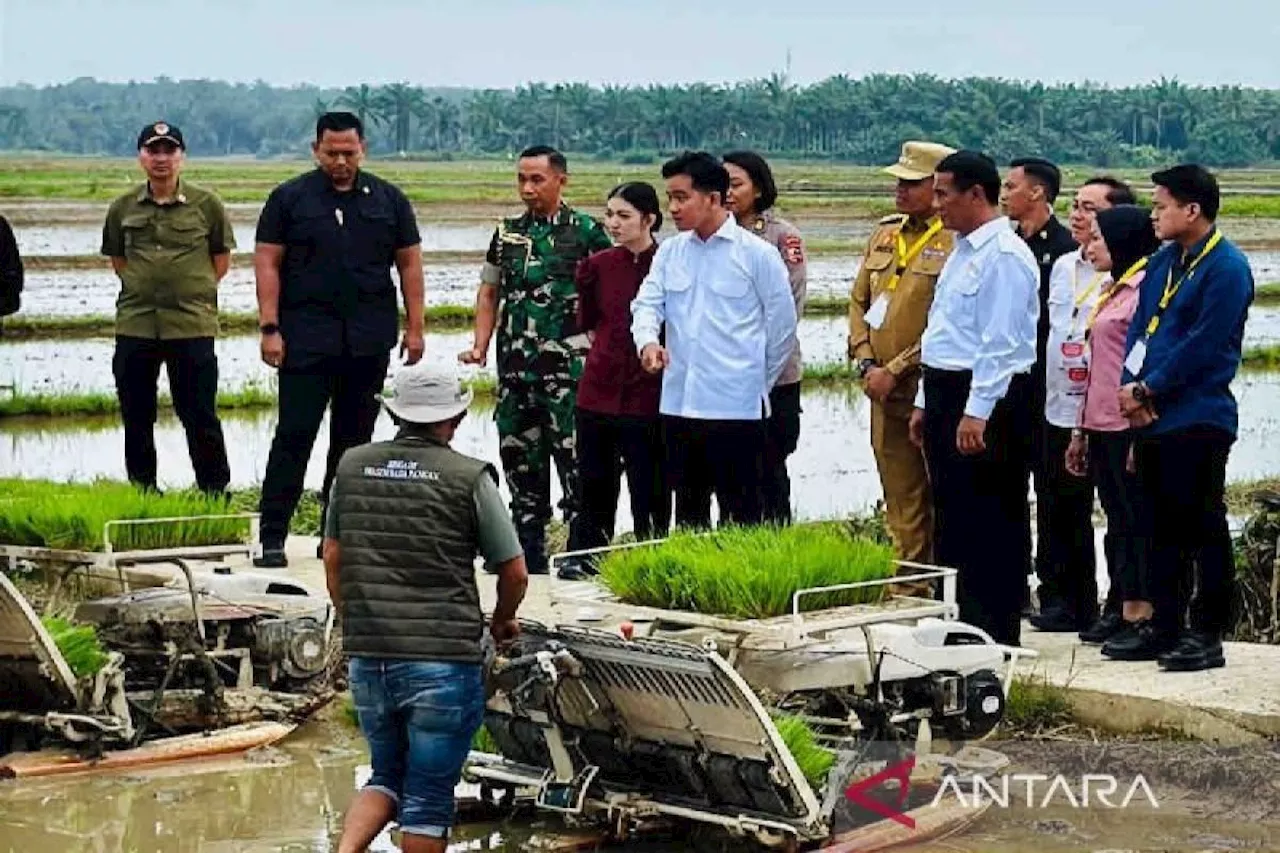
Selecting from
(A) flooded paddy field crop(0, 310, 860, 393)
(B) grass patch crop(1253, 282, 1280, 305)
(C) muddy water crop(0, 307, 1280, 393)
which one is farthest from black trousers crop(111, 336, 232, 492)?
(B) grass patch crop(1253, 282, 1280, 305)

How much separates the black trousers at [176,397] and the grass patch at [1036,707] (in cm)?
455

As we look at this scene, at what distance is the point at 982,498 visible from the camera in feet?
26.7

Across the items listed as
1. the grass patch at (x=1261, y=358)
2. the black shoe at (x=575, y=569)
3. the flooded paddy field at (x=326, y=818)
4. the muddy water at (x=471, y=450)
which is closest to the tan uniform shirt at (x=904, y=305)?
the black shoe at (x=575, y=569)

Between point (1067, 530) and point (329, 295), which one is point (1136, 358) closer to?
point (1067, 530)

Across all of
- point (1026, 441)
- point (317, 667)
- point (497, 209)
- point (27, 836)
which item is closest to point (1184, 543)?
point (1026, 441)

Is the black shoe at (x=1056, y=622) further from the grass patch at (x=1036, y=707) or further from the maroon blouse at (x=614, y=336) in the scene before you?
the maroon blouse at (x=614, y=336)

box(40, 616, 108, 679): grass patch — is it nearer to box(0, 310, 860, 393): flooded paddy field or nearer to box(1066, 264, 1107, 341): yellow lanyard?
box(1066, 264, 1107, 341): yellow lanyard

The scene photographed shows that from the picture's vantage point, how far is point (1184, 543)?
313 inches

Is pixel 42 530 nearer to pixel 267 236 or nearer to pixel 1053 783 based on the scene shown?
pixel 267 236

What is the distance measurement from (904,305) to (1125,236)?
0.80 m

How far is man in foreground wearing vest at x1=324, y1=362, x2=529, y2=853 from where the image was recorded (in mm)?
5918

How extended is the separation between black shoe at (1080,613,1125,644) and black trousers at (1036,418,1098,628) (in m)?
0.20

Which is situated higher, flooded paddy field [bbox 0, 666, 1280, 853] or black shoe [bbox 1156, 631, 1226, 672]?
black shoe [bbox 1156, 631, 1226, 672]

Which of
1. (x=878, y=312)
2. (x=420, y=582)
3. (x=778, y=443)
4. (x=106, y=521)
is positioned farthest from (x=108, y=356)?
(x=420, y=582)
